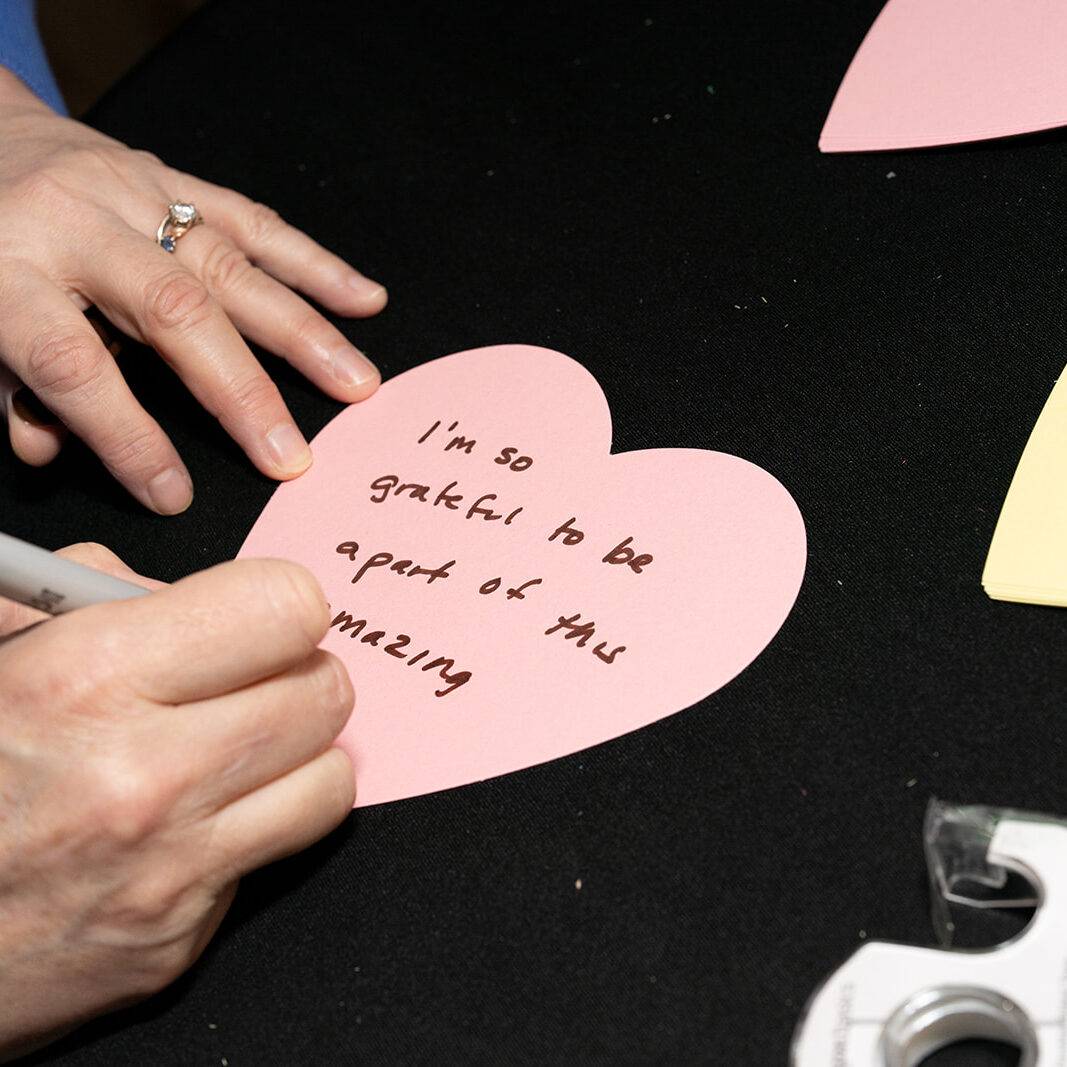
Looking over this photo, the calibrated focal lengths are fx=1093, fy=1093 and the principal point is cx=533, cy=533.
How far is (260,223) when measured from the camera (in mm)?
898

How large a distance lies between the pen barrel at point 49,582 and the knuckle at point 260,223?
41 cm

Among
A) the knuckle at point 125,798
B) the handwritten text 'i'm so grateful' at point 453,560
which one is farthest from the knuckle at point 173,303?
the knuckle at point 125,798

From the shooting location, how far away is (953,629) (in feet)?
1.86

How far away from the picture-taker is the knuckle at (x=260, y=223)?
892 millimetres

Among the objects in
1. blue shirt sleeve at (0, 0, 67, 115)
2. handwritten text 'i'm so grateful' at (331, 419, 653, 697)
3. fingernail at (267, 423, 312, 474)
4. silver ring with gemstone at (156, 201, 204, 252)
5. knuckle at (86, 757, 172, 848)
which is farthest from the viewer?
blue shirt sleeve at (0, 0, 67, 115)

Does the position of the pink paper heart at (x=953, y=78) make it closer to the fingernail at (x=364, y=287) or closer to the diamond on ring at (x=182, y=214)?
the fingernail at (x=364, y=287)

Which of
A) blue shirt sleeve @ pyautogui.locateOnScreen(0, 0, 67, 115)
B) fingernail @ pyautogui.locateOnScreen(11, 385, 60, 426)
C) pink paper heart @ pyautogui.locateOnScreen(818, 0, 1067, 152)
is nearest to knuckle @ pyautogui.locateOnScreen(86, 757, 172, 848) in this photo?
fingernail @ pyautogui.locateOnScreen(11, 385, 60, 426)

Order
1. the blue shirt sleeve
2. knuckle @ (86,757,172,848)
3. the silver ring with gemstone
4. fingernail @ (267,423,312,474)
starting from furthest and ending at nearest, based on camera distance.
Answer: the blue shirt sleeve → the silver ring with gemstone → fingernail @ (267,423,312,474) → knuckle @ (86,757,172,848)

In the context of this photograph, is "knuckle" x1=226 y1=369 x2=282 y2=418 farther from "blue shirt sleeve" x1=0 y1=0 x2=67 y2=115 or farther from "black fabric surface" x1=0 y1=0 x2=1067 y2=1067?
"blue shirt sleeve" x1=0 y1=0 x2=67 y2=115

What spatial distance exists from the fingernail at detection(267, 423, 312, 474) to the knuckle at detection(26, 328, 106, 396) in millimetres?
137

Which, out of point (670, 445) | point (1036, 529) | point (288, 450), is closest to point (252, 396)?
point (288, 450)

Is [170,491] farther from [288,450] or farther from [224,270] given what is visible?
[224,270]

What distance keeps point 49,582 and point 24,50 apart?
76 cm

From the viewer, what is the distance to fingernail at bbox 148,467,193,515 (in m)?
0.76
